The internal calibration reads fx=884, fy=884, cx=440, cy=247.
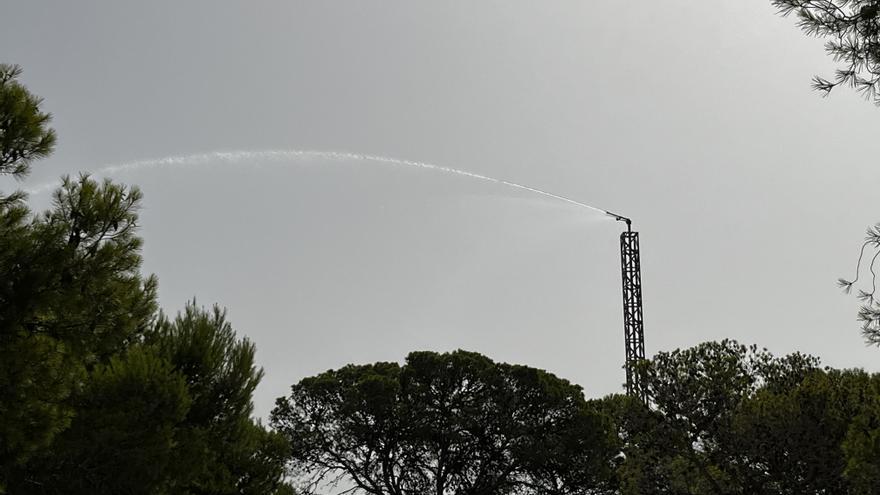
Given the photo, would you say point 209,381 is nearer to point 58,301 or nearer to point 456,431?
point 58,301

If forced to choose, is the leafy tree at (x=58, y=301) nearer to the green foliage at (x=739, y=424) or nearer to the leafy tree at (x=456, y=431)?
the green foliage at (x=739, y=424)

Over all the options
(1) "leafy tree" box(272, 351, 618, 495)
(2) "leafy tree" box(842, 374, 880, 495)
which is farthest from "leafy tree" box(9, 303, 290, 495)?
(1) "leafy tree" box(272, 351, 618, 495)

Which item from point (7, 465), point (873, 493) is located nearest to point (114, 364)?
point (7, 465)

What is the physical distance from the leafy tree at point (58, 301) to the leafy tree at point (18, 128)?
24.2 inches

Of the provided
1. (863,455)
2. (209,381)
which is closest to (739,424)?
(863,455)

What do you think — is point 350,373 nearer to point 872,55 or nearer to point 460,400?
point 460,400

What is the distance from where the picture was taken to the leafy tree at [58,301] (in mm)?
12133

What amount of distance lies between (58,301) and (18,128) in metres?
2.56

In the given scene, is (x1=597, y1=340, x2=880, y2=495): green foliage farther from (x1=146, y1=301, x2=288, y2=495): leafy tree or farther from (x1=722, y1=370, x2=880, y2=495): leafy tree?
(x1=146, y1=301, x2=288, y2=495): leafy tree

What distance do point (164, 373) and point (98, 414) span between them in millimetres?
1127

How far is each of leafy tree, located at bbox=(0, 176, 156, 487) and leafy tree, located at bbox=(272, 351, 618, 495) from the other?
2078cm

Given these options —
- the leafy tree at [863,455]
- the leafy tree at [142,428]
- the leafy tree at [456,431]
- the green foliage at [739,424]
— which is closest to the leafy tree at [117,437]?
the leafy tree at [142,428]

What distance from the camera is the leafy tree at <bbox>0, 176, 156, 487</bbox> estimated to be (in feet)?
39.8

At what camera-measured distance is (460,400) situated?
34.7m
